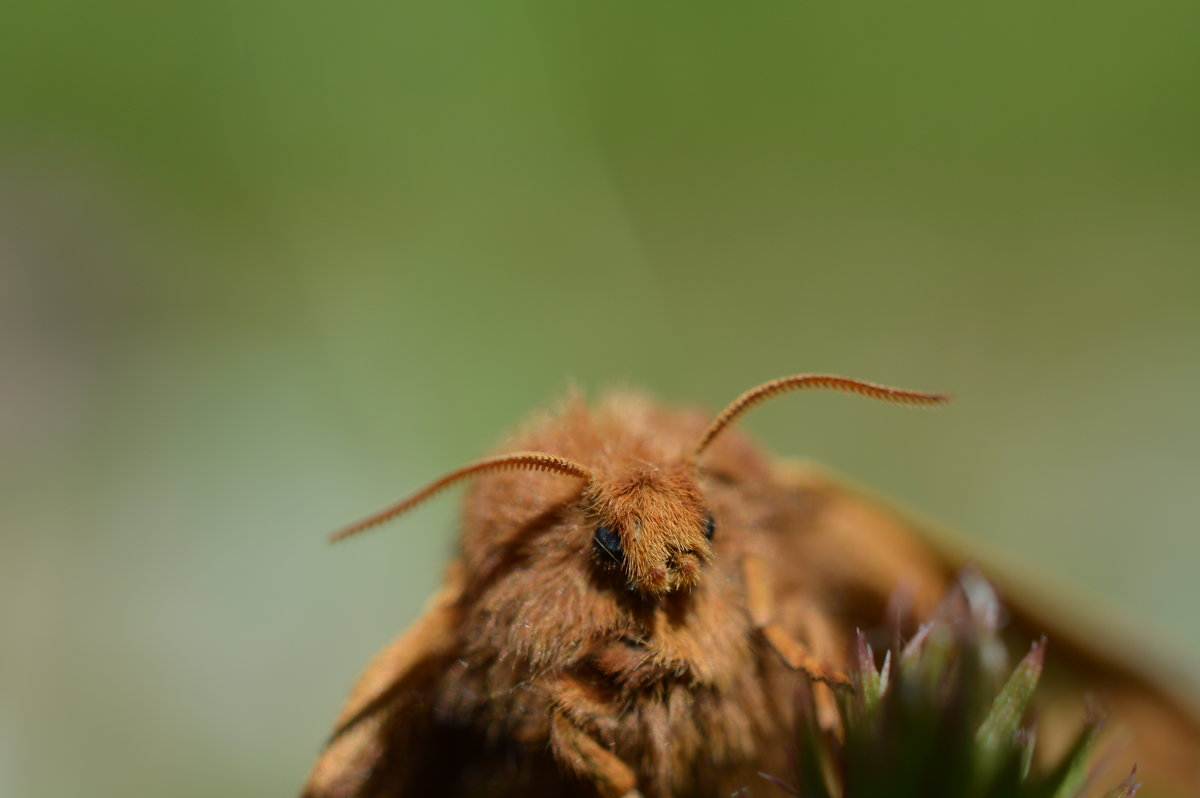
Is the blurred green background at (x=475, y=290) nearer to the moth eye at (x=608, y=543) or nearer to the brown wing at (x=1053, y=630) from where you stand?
the brown wing at (x=1053, y=630)

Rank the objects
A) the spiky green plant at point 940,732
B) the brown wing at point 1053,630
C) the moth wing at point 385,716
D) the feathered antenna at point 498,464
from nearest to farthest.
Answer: the spiky green plant at point 940,732 → the feathered antenna at point 498,464 → the moth wing at point 385,716 → the brown wing at point 1053,630

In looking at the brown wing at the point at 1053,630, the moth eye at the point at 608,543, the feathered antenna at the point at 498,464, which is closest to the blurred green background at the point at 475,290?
the brown wing at the point at 1053,630

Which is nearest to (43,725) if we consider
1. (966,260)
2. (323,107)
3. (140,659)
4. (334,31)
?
(140,659)

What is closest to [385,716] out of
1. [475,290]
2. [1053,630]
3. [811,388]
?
[811,388]

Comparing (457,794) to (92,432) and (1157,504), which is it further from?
(1157,504)

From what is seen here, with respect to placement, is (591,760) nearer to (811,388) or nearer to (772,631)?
(772,631)

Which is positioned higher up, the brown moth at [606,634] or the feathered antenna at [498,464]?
the feathered antenna at [498,464]

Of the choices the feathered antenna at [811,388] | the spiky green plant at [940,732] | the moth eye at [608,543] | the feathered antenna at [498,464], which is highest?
the feathered antenna at [498,464]
